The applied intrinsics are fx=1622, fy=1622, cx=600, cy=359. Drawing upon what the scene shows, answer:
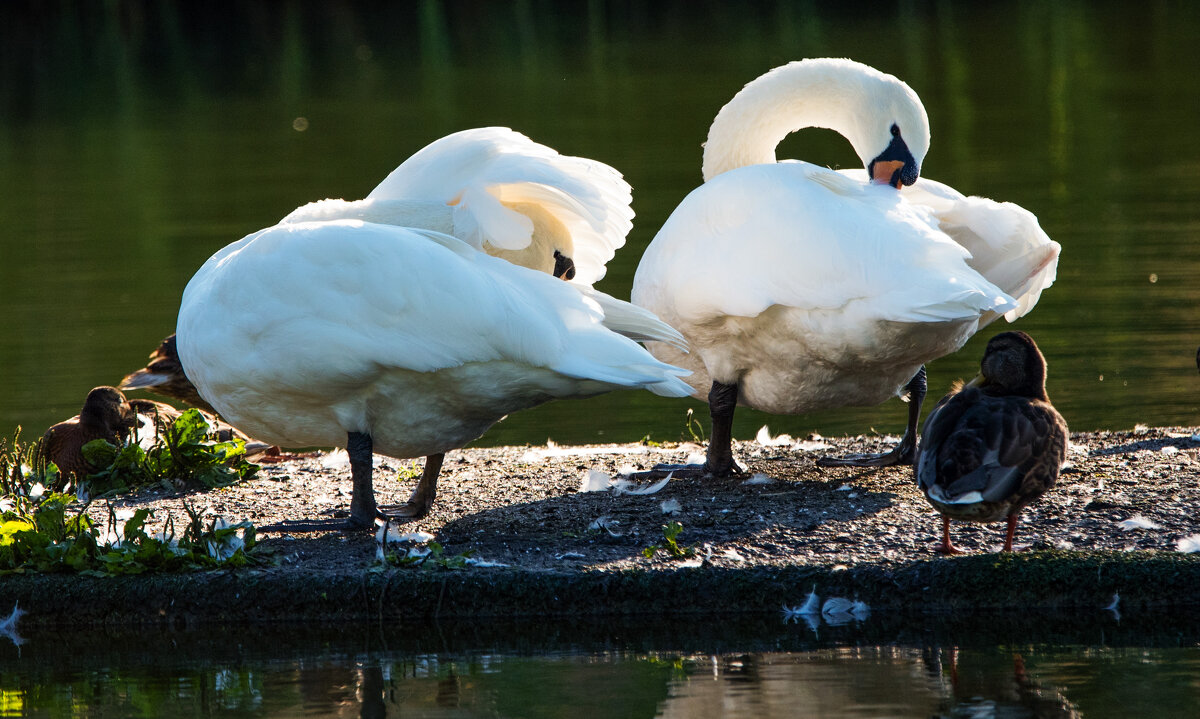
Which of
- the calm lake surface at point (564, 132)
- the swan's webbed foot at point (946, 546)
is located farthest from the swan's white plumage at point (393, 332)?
the calm lake surface at point (564, 132)

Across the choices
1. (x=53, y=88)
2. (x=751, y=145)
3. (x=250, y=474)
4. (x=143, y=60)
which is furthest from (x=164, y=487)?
(x=143, y=60)

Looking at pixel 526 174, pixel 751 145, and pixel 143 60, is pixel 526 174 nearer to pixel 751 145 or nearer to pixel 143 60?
pixel 751 145

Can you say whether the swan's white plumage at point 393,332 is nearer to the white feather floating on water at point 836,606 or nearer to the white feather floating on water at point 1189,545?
the white feather floating on water at point 836,606

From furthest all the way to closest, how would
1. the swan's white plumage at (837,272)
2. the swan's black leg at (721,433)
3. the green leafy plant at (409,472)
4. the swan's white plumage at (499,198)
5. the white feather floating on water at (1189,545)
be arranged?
the green leafy plant at (409,472), the swan's black leg at (721,433), the swan's white plumage at (499,198), the swan's white plumage at (837,272), the white feather floating on water at (1189,545)

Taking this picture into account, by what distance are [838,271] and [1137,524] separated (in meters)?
1.31

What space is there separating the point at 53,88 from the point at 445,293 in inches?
1119

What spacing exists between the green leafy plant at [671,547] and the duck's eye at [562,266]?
1.77 meters

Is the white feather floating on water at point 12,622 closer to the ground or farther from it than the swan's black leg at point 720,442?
closer to the ground

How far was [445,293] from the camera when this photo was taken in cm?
512

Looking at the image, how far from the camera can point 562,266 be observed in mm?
6703

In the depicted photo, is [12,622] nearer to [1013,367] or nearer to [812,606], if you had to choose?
[812,606]

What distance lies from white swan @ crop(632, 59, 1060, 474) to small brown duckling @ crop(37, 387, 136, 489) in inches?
97.6

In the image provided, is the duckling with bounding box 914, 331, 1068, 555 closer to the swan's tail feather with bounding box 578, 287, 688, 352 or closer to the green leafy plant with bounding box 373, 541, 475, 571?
the swan's tail feather with bounding box 578, 287, 688, 352

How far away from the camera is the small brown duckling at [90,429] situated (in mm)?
7195
